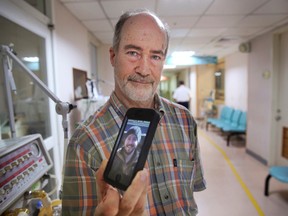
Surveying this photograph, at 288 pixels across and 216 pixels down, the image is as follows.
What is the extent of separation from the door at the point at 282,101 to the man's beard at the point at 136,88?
3.52 meters

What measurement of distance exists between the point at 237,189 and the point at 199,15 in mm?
2534

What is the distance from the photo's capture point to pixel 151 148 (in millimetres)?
835

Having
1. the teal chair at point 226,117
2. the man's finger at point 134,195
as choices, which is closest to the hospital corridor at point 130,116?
the man's finger at point 134,195

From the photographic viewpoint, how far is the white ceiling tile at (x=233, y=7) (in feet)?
7.61

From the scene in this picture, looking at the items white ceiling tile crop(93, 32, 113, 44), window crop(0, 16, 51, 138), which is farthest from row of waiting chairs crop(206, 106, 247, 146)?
window crop(0, 16, 51, 138)

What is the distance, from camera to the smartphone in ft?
1.47

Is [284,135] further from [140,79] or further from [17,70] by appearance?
[17,70]

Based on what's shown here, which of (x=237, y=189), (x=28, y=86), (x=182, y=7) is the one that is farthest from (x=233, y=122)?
(x=28, y=86)

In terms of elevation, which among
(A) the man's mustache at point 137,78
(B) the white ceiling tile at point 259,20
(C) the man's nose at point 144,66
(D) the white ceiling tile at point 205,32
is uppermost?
(D) the white ceiling tile at point 205,32

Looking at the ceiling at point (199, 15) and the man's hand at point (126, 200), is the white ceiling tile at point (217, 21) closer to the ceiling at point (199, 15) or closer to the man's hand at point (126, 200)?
the ceiling at point (199, 15)

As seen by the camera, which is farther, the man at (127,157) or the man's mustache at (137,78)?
the man's mustache at (137,78)

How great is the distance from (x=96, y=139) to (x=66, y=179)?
6.8 inches

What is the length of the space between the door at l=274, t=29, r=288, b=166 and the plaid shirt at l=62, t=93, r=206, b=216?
3291mm

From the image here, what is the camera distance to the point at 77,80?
2846mm
